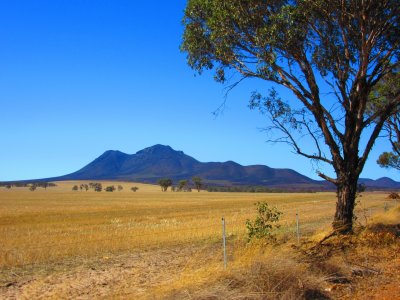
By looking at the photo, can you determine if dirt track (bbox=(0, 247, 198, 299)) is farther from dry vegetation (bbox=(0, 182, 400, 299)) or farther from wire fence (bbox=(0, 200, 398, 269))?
wire fence (bbox=(0, 200, 398, 269))

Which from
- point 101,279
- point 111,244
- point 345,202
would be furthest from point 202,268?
point 111,244

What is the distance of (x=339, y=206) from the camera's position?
1551 cm

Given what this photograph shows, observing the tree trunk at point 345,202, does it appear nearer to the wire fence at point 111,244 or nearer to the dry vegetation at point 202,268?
the dry vegetation at point 202,268

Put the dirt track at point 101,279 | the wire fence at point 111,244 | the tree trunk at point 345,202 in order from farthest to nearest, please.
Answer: the wire fence at point 111,244, the tree trunk at point 345,202, the dirt track at point 101,279

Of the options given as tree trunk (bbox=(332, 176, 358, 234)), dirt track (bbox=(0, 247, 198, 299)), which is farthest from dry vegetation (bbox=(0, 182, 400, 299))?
tree trunk (bbox=(332, 176, 358, 234))

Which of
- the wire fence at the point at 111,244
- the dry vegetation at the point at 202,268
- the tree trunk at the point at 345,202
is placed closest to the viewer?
the dry vegetation at the point at 202,268

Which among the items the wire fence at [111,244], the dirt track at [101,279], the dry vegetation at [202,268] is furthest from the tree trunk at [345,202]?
the dirt track at [101,279]

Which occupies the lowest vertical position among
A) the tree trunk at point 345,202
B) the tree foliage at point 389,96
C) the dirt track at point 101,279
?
the dirt track at point 101,279

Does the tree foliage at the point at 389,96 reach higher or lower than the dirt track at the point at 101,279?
higher

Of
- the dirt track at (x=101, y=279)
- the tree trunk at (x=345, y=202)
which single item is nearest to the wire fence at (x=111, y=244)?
the tree trunk at (x=345, y=202)

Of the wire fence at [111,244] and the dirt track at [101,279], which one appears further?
the wire fence at [111,244]

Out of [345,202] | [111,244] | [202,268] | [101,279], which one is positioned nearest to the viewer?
[202,268]

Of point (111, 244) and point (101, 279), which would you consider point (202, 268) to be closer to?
point (101, 279)

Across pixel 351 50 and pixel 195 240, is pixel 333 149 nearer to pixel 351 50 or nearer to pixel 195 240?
pixel 351 50
